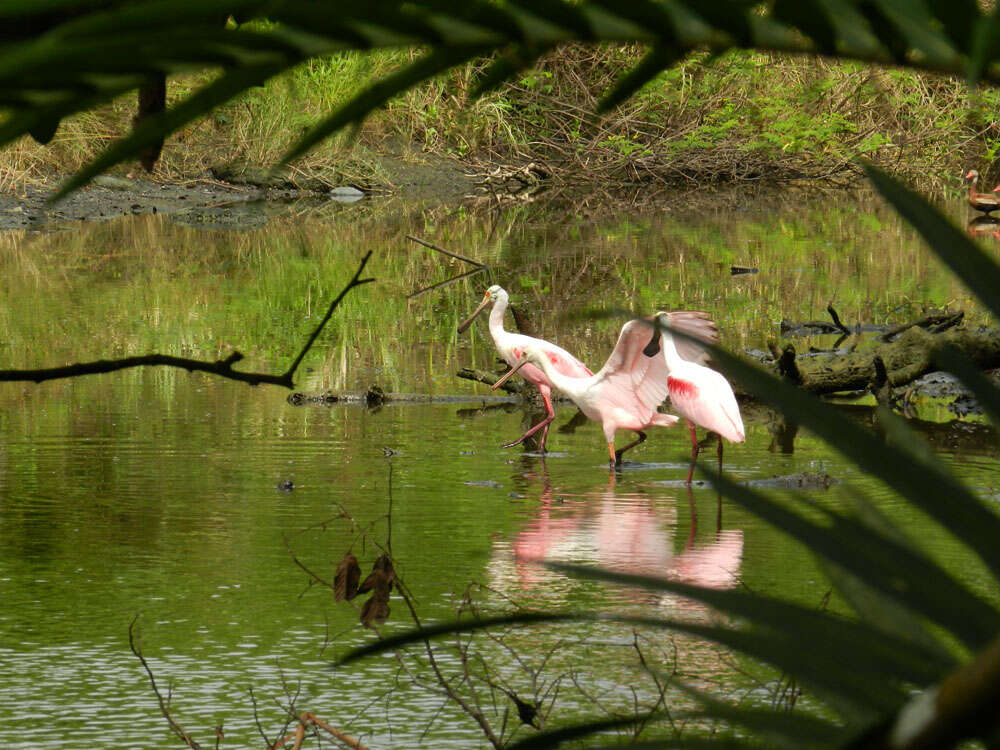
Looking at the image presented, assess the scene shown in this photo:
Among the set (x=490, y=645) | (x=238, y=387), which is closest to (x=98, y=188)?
(x=238, y=387)

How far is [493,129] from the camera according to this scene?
26.8 metres

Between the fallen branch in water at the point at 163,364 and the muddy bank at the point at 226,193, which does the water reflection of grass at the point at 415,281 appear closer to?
the muddy bank at the point at 226,193

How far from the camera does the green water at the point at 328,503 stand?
13.5 feet

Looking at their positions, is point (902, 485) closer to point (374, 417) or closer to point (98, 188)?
point (374, 417)

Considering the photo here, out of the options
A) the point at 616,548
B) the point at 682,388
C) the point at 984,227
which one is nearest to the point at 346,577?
the point at 616,548

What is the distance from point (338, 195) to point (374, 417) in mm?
17347

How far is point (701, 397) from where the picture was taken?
7344 millimetres

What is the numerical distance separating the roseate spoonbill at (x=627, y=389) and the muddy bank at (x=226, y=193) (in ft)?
40.8

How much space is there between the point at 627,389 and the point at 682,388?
29 centimetres

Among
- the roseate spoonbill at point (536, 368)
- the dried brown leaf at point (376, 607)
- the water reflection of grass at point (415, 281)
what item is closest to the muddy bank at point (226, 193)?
the water reflection of grass at point (415, 281)

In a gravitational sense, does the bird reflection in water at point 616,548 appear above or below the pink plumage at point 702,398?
below

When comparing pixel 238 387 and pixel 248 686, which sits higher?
pixel 238 387

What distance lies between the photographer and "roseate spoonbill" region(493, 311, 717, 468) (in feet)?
24.7

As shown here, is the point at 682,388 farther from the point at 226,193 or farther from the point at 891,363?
the point at 226,193
